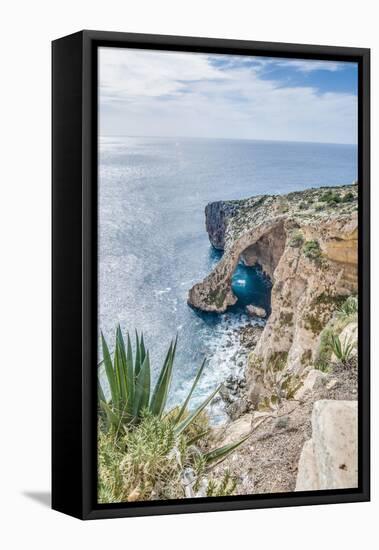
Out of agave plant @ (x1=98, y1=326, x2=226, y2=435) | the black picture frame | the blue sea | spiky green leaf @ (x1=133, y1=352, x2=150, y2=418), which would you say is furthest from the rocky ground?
spiky green leaf @ (x1=133, y1=352, x2=150, y2=418)

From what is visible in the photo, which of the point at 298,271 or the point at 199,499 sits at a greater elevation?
the point at 298,271

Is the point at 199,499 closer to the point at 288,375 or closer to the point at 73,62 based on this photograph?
the point at 288,375

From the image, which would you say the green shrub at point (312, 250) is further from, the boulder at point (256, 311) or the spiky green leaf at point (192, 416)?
the spiky green leaf at point (192, 416)

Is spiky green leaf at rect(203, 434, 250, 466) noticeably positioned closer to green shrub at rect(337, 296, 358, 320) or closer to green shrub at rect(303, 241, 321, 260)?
green shrub at rect(337, 296, 358, 320)

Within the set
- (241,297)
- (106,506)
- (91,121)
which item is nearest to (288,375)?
(241,297)

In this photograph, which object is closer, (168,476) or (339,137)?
(168,476)

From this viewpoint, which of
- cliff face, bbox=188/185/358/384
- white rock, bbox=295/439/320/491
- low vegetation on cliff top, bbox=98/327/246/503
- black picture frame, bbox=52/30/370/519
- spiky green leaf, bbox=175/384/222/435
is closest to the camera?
black picture frame, bbox=52/30/370/519
